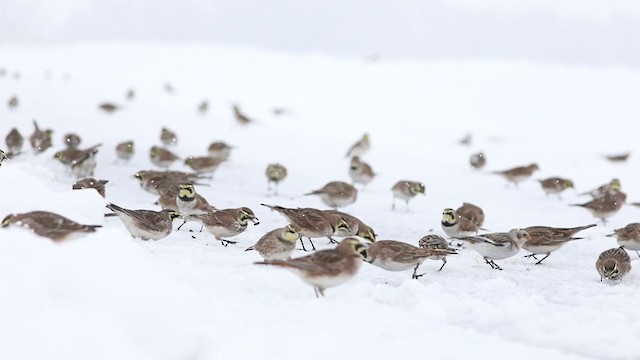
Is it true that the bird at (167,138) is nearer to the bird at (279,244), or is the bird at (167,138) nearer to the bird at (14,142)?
the bird at (14,142)

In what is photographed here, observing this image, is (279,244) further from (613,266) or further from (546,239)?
(613,266)

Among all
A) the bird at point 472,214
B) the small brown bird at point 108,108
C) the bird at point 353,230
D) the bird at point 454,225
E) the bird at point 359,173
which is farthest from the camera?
the small brown bird at point 108,108

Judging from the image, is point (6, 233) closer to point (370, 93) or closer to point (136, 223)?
point (136, 223)

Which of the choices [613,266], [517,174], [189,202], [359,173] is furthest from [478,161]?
[613,266]

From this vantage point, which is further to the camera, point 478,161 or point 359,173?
point 478,161

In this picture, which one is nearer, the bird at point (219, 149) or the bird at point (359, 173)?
the bird at point (359, 173)

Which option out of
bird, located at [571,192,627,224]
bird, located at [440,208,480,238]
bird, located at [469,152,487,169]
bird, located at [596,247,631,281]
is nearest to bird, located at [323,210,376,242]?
bird, located at [440,208,480,238]

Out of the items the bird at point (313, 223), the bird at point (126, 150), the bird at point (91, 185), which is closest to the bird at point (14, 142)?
the bird at point (126, 150)
